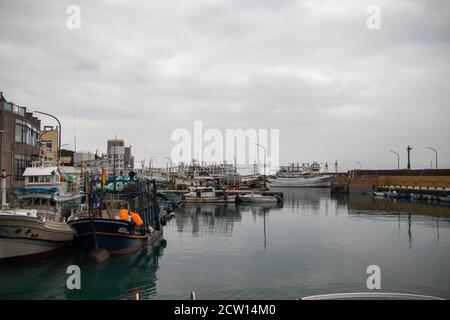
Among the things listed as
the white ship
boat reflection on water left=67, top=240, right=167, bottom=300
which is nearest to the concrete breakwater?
the white ship

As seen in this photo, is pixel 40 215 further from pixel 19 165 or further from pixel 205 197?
pixel 205 197

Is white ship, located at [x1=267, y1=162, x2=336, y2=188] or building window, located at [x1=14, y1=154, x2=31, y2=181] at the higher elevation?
building window, located at [x1=14, y1=154, x2=31, y2=181]

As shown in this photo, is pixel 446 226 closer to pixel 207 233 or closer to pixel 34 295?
pixel 207 233

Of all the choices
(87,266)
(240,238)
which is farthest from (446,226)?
(87,266)

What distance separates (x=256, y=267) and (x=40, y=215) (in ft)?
47.0

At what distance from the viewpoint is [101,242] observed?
23.1 meters

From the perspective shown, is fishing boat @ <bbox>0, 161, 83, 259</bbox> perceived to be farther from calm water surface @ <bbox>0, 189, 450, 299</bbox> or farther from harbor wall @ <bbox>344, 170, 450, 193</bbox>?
harbor wall @ <bbox>344, 170, 450, 193</bbox>

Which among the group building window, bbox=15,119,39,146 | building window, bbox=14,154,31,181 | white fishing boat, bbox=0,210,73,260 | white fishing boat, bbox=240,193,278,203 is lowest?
white fishing boat, bbox=240,193,278,203

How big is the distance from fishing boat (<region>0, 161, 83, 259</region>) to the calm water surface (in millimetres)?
952

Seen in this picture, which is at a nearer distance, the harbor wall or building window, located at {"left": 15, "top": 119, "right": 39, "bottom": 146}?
building window, located at {"left": 15, "top": 119, "right": 39, "bottom": 146}

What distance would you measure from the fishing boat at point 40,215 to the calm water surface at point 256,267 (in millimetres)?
952

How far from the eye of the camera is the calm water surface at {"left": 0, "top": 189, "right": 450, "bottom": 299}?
17.4 meters

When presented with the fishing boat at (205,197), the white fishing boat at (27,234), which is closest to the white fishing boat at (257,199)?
the fishing boat at (205,197)

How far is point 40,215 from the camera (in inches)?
953
